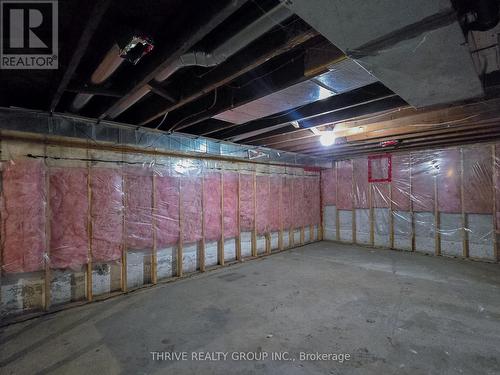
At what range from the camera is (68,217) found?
2797 mm

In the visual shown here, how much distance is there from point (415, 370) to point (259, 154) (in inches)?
146

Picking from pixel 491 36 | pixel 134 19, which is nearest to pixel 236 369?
pixel 134 19

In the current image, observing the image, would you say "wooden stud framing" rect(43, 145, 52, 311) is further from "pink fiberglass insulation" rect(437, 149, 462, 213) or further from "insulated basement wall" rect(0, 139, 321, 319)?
"pink fiberglass insulation" rect(437, 149, 462, 213)

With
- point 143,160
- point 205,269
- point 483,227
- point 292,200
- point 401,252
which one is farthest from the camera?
point 292,200

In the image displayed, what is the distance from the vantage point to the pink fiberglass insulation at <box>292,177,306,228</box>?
577cm

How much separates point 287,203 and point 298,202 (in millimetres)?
431

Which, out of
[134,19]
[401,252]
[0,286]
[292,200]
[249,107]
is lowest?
[401,252]

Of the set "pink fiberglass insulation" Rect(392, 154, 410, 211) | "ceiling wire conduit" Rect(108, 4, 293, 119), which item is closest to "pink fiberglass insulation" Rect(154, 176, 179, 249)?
"ceiling wire conduit" Rect(108, 4, 293, 119)

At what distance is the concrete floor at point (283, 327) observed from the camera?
70.6 inches

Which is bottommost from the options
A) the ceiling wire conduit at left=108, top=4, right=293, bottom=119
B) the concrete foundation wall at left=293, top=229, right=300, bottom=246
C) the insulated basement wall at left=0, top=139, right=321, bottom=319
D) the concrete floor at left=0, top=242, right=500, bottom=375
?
the concrete floor at left=0, top=242, right=500, bottom=375

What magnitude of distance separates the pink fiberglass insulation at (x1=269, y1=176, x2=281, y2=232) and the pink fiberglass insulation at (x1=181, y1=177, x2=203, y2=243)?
174cm

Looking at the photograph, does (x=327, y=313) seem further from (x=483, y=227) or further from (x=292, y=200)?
(x=483, y=227)

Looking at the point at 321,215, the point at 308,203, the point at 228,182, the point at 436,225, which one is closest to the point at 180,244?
the point at 228,182

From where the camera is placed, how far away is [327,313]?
2.53 m
